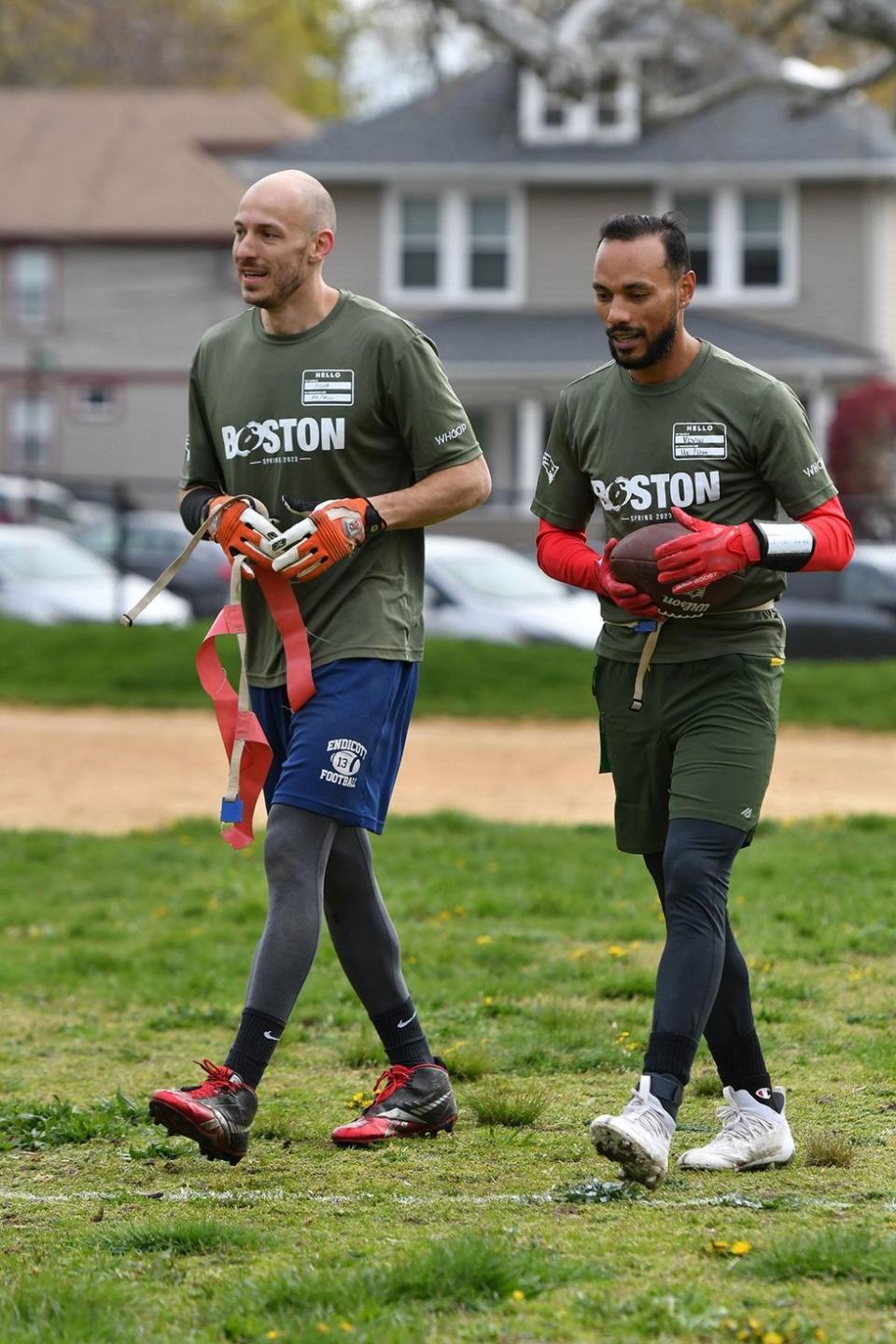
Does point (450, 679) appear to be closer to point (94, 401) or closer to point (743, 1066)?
point (743, 1066)

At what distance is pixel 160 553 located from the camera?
1013 inches

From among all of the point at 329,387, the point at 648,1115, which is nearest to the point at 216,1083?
the point at 648,1115

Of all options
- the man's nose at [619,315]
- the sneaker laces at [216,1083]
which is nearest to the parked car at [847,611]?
the man's nose at [619,315]

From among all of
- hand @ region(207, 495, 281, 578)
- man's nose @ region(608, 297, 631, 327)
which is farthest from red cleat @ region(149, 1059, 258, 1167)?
man's nose @ region(608, 297, 631, 327)

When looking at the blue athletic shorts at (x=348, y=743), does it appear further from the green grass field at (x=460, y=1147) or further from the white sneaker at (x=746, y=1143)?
the white sneaker at (x=746, y=1143)

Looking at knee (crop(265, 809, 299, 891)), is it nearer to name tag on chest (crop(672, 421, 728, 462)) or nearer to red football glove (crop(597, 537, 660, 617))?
red football glove (crop(597, 537, 660, 617))

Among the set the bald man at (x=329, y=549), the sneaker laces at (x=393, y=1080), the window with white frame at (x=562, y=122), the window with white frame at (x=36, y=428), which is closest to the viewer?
the bald man at (x=329, y=549)

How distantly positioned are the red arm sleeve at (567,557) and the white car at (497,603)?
14.6m

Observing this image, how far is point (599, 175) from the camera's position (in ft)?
119

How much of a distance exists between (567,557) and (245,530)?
812mm

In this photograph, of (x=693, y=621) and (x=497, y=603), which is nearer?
(x=693, y=621)

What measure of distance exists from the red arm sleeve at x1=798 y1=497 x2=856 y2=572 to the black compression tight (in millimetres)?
664

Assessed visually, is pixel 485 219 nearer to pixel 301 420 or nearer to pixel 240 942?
pixel 240 942

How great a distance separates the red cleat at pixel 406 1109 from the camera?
536cm
